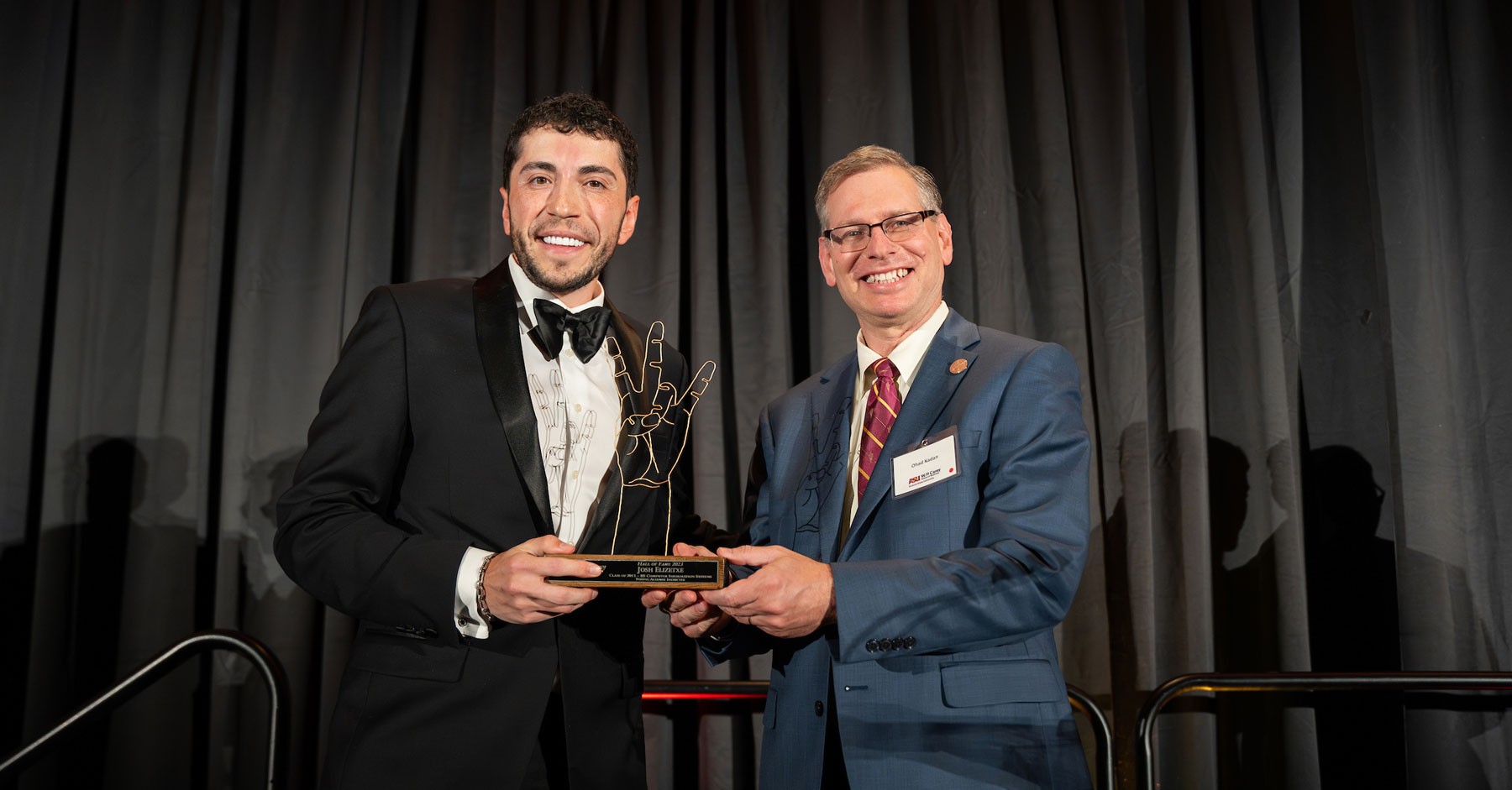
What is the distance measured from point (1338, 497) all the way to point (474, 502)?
112 inches

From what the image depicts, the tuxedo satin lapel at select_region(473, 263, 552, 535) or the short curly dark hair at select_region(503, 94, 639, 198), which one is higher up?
the short curly dark hair at select_region(503, 94, 639, 198)

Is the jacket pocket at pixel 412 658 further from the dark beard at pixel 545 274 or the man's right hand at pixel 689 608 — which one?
the dark beard at pixel 545 274

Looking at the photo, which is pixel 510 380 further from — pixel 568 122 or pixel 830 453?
pixel 830 453

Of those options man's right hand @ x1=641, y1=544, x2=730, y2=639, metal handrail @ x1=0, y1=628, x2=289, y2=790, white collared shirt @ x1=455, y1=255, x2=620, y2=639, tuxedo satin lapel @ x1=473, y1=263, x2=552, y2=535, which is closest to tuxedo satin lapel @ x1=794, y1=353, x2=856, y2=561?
man's right hand @ x1=641, y1=544, x2=730, y2=639

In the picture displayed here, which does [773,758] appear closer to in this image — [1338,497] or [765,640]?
[765,640]

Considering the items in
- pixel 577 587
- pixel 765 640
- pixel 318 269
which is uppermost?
pixel 318 269

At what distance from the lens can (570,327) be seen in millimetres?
2062

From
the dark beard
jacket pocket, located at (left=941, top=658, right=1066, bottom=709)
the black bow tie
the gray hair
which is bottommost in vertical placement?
jacket pocket, located at (left=941, top=658, right=1066, bottom=709)

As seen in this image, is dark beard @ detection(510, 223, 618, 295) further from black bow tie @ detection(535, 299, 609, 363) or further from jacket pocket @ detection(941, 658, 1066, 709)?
jacket pocket @ detection(941, 658, 1066, 709)

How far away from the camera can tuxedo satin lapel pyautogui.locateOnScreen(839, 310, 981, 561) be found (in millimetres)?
1995

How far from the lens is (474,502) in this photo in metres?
1.91

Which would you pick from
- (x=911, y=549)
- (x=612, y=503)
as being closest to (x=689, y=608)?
(x=612, y=503)

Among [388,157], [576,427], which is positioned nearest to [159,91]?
[388,157]

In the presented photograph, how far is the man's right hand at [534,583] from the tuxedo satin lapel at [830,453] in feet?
2.10
